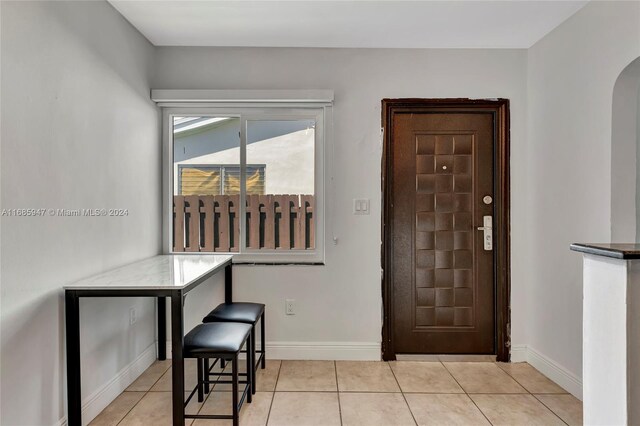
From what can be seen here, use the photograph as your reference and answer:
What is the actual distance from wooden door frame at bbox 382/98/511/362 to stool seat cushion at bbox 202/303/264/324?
3.46 ft

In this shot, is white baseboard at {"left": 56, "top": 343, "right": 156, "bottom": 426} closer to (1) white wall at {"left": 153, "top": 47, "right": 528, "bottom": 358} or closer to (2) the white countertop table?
(2) the white countertop table

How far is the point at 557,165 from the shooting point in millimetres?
2709

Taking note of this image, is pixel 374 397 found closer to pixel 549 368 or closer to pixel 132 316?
pixel 549 368

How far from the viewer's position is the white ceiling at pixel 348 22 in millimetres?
2451

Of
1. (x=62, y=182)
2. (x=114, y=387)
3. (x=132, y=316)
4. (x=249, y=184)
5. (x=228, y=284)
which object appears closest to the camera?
(x=62, y=182)

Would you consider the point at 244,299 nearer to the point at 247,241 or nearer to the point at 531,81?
the point at 247,241

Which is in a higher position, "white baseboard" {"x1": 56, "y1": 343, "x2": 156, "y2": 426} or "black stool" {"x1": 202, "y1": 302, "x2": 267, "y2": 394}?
"black stool" {"x1": 202, "y1": 302, "x2": 267, "y2": 394}

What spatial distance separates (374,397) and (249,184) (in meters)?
1.79

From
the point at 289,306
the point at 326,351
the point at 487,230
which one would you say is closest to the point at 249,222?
the point at 289,306

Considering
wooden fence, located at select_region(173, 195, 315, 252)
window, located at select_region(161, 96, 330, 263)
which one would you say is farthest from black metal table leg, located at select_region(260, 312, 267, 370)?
wooden fence, located at select_region(173, 195, 315, 252)

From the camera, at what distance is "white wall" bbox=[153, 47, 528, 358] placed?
121 inches

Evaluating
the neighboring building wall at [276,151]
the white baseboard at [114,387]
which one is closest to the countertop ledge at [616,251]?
the neighboring building wall at [276,151]

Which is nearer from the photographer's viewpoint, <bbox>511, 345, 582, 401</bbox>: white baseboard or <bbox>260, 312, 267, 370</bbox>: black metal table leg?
<bbox>511, 345, 582, 401</bbox>: white baseboard

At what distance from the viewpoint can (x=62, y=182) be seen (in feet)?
6.54
